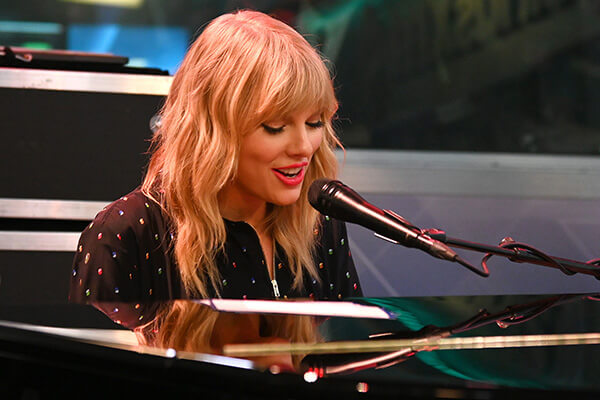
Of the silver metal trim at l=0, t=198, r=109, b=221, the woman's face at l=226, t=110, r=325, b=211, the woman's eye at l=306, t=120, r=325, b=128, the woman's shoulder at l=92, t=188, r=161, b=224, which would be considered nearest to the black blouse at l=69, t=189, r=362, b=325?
the woman's shoulder at l=92, t=188, r=161, b=224

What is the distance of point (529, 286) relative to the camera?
2576 mm

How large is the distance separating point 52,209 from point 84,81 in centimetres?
31

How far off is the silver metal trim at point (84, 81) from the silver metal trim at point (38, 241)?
0.34 meters

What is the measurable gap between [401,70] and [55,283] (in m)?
1.40

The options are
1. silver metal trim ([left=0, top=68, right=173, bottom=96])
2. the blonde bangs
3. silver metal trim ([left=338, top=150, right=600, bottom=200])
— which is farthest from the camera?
silver metal trim ([left=338, top=150, right=600, bottom=200])

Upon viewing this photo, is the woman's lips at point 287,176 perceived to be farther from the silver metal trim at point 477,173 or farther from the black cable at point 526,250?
the silver metal trim at point 477,173

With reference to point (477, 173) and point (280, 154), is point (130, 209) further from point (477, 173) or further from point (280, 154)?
point (477, 173)

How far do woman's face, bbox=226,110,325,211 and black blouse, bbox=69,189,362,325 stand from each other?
0.39 feet

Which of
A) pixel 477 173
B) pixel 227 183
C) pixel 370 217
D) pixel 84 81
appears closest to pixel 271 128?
pixel 227 183

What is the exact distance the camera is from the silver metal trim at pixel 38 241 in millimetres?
1728

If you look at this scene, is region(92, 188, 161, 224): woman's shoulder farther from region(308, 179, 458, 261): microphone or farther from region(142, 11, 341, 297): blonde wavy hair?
region(308, 179, 458, 261): microphone

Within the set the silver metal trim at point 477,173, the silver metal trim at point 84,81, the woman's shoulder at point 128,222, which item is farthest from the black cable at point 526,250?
the silver metal trim at point 477,173

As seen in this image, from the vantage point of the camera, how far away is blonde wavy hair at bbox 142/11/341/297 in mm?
1270

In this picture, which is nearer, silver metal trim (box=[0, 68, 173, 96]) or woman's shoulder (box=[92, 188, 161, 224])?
woman's shoulder (box=[92, 188, 161, 224])
